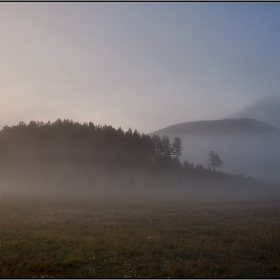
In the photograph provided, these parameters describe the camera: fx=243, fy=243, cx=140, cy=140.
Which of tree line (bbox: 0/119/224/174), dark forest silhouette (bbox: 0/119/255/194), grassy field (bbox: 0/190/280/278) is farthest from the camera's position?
tree line (bbox: 0/119/224/174)

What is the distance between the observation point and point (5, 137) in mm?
83000

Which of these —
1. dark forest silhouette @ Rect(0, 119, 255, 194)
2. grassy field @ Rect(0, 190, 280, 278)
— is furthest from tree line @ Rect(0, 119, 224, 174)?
grassy field @ Rect(0, 190, 280, 278)

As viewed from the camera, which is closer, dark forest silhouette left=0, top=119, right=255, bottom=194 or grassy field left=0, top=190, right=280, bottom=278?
grassy field left=0, top=190, right=280, bottom=278

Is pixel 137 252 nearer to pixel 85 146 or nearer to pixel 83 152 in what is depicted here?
pixel 83 152

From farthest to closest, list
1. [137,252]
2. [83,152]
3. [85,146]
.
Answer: [85,146] < [83,152] < [137,252]

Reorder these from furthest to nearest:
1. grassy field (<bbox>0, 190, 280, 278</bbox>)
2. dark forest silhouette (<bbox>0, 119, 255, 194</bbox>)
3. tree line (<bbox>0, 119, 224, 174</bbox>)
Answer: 1. tree line (<bbox>0, 119, 224, 174</bbox>)
2. dark forest silhouette (<bbox>0, 119, 255, 194</bbox>)
3. grassy field (<bbox>0, 190, 280, 278</bbox>)

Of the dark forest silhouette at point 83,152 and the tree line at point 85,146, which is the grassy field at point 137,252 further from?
the tree line at point 85,146

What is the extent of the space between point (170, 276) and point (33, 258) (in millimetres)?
6631

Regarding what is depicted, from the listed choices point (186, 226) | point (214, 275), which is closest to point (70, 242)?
point (214, 275)

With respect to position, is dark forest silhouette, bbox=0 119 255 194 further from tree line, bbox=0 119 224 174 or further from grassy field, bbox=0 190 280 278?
grassy field, bbox=0 190 280 278

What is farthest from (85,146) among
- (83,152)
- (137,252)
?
(137,252)

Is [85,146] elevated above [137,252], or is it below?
above

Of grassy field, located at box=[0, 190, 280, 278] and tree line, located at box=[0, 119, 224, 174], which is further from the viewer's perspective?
tree line, located at box=[0, 119, 224, 174]

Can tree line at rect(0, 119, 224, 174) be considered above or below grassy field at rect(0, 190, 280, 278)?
above
